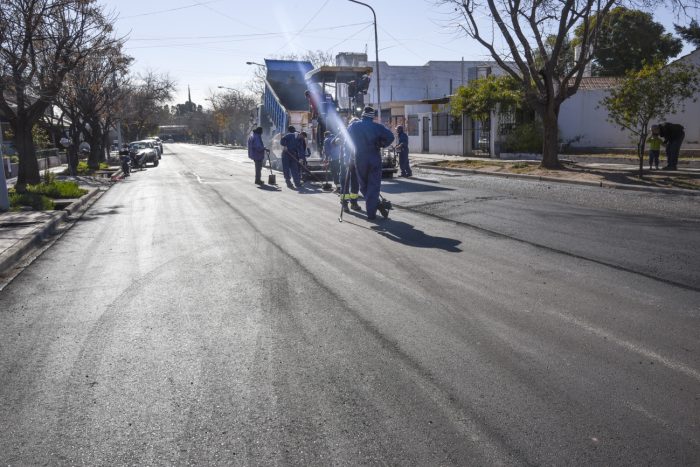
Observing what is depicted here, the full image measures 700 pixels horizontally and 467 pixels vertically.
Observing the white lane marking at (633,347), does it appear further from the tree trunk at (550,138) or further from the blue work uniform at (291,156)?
the tree trunk at (550,138)

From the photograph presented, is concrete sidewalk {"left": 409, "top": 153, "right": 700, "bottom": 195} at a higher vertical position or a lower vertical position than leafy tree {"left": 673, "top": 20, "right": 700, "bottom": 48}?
lower

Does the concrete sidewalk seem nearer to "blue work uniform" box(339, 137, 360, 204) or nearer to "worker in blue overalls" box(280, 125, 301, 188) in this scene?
"worker in blue overalls" box(280, 125, 301, 188)

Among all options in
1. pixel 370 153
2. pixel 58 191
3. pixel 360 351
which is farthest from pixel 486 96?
pixel 360 351

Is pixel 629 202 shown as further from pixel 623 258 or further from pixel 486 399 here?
pixel 486 399

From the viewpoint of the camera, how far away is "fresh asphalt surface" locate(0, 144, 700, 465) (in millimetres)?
3133

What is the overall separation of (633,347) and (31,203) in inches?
528

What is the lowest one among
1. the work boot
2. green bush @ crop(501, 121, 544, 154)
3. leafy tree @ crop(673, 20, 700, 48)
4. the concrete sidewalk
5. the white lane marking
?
the white lane marking

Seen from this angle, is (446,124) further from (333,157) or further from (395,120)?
(333,157)

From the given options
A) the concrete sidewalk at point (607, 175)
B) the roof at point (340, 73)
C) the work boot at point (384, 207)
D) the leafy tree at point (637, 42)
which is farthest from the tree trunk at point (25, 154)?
the leafy tree at point (637, 42)

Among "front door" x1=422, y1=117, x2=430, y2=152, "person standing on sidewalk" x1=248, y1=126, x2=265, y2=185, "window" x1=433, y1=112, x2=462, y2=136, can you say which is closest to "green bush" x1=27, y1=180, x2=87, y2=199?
"person standing on sidewalk" x1=248, y1=126, x2=265, y2=185

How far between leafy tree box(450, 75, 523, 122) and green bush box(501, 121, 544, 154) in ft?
3.71

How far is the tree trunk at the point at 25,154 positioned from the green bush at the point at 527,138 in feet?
64.1

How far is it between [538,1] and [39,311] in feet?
60.4

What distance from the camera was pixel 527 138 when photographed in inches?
1067
